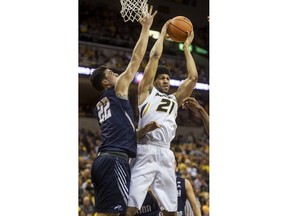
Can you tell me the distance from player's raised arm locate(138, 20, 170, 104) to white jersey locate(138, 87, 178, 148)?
56 millimetres

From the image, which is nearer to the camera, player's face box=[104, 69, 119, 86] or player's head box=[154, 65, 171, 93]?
player's face box=[104, 69, 119, 86]

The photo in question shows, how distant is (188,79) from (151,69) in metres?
0.49

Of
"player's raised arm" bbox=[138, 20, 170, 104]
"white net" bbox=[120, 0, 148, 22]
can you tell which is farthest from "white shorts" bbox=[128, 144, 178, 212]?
"white net" bbox=[120, 0, 148, 22]

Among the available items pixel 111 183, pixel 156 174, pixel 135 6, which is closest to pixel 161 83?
pixel 135 6

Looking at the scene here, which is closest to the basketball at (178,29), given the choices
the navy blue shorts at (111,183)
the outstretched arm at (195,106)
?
the outstretched arm at (195,106)

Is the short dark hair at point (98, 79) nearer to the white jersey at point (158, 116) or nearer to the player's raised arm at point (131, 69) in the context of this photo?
the player's raised arm at point (131, 69)

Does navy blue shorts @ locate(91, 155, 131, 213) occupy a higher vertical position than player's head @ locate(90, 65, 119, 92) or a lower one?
lower

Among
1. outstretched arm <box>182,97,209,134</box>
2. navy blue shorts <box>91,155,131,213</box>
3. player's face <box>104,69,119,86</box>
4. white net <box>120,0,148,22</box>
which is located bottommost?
navy blue shorts <box>91,155,131,213</box>

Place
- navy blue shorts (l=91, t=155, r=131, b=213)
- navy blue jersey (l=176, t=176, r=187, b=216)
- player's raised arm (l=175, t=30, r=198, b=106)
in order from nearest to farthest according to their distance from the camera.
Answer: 1. navy blue shorts (l=91, t=155, r=131, b=213)
2. player's raised arm (l=175, t=30, r=198, b=106)
3. navy blue jersey (l=176, t=176, r=187, b=216)

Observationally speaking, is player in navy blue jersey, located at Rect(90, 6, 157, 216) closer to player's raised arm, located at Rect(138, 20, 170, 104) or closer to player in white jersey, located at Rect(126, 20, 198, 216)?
player in white jersey, located at Rect(126, 20, 198, 216)

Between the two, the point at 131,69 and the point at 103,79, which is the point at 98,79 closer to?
the point at 103,79

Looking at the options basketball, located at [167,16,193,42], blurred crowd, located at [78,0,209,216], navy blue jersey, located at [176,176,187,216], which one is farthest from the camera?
blurred crowd, located at [78,0,209,216]

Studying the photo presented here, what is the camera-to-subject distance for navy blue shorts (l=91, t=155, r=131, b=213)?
17.7 feet
